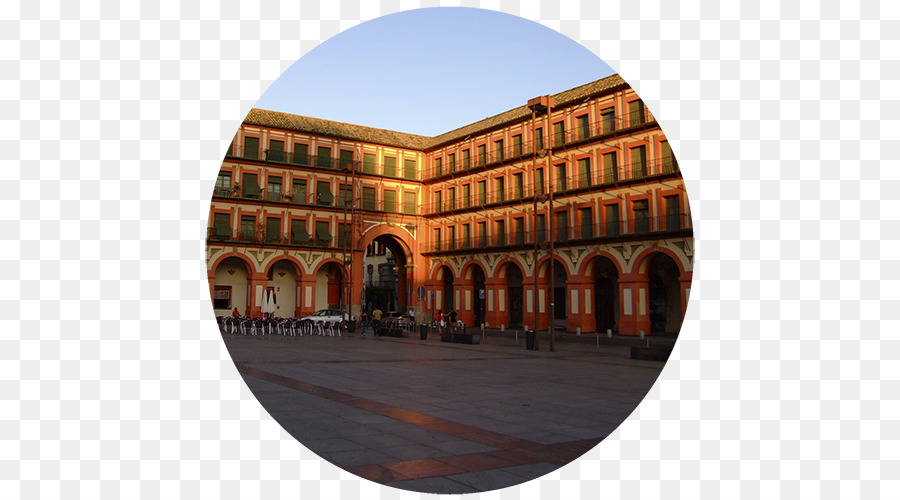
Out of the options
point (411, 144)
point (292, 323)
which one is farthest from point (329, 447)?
point (411, 144)

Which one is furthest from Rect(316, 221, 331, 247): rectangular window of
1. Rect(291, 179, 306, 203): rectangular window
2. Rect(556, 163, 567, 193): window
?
Rect(556, 163, 567, 193): window

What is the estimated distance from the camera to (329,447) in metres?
7.34

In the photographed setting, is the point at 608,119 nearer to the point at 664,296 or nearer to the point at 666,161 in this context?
the point at 666,161

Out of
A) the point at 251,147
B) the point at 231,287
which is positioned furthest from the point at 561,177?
the point at 231,287

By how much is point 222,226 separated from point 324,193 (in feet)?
27.0

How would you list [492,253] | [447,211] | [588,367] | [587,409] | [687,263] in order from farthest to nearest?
[447,211]
[492,253]
[687,263]
[588,367]
[587,409]

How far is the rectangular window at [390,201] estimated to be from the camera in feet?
165

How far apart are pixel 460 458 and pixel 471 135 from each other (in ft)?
139

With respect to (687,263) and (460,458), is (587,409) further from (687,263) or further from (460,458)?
(687,263)

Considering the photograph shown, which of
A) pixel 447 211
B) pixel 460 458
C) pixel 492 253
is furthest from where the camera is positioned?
pixel 447 211

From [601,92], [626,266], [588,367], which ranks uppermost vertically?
[601,92]

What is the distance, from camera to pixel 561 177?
136 feet

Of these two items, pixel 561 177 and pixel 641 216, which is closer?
pixel 641 216

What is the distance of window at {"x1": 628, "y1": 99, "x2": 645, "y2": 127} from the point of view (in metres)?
35.4
